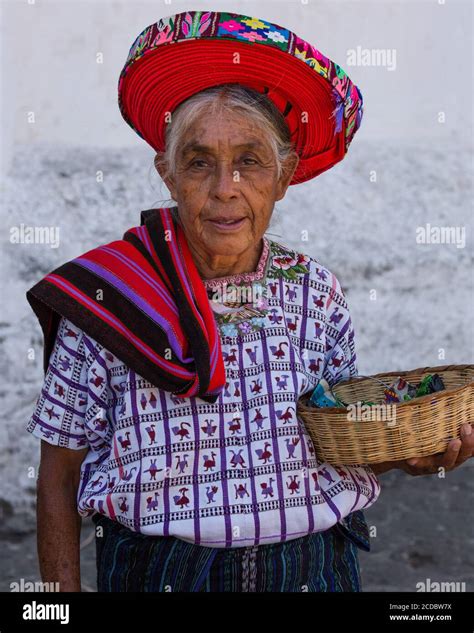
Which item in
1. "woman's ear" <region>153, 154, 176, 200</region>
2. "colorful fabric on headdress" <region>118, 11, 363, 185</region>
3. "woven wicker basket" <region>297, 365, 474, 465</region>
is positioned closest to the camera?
"woven wicker basket" <region>297, 365, 474, 465</region>

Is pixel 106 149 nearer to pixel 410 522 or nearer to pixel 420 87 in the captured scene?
pixel 420 87

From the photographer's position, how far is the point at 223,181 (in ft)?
7.32

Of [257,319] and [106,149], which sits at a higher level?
[106,149]

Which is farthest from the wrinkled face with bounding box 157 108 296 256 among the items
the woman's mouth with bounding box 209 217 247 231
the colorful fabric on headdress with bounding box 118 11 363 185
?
the colorful fabric on headdress with bounding box 118 11 363 185

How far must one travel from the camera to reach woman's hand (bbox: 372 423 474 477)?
2166 millimetres

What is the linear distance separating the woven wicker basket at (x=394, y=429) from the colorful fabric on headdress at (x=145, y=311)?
10.1 inches

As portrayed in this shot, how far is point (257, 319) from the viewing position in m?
2.31

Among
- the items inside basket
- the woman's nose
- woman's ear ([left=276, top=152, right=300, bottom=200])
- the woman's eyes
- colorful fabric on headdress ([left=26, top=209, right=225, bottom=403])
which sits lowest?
the items inside basket

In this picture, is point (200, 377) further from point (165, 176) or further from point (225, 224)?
point (165, 176)

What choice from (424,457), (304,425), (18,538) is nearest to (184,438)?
(304,425)

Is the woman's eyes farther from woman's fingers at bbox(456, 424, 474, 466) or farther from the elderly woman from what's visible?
woman's fingers at bbox(456, 424, 474, 466)

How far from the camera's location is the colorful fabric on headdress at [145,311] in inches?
84.9

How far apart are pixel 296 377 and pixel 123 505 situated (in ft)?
1.62

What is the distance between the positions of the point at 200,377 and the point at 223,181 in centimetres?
46
